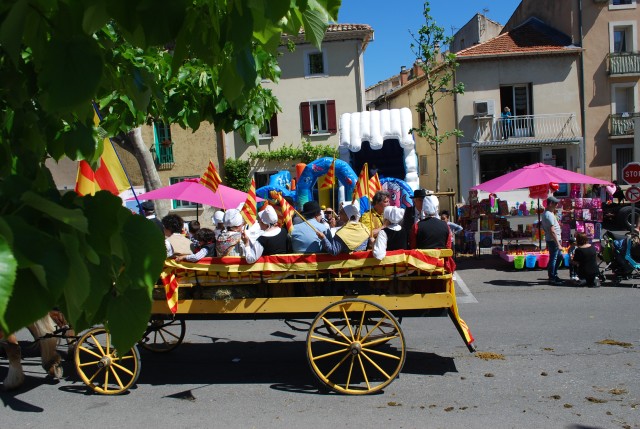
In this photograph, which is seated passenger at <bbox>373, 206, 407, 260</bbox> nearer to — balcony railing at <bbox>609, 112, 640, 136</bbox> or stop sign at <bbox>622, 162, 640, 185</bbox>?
stop sign at <bbox>622, 162, 640, 185</bbox>

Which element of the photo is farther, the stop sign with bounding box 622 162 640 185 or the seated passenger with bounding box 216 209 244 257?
the stop sign with bounding box 622 162 640 185

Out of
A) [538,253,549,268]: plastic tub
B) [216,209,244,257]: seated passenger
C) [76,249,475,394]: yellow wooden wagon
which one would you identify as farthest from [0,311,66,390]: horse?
[538,253,549,268]: plastic tub

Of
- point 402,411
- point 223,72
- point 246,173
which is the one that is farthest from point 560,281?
point 246,173

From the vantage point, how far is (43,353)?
6.82 metres

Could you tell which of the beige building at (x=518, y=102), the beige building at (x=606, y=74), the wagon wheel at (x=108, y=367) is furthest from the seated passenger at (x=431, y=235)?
the beige building at (x=606, y=74)

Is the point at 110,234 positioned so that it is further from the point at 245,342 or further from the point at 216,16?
the point at 245,342

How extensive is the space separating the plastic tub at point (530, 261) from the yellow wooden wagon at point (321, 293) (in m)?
8.54

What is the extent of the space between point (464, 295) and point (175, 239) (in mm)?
6077

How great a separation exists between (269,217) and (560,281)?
772 cm

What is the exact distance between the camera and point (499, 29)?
40.5 meters

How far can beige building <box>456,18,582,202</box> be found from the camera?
27.0 meters

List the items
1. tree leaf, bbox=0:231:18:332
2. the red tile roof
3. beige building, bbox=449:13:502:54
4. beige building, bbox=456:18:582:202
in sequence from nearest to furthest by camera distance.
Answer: tree leaf, bbox=0:231:18:332, the red tile roof, beige building, bbox=456:18:582:202, beige building, bbox=449:13:502:54

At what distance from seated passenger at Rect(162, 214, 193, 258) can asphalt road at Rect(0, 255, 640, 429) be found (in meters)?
1.32

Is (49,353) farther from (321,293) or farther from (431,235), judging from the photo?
(431,235)
